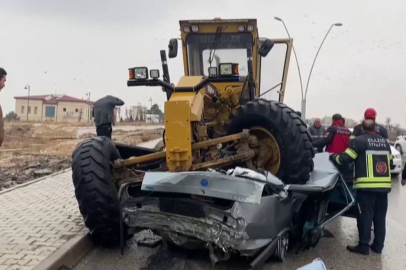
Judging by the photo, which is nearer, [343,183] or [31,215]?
[343,183]

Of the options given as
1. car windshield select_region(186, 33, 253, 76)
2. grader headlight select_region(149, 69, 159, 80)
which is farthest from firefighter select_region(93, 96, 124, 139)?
grader headlight select_region(149, 69, 159, 80)

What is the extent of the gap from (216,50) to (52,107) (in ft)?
351

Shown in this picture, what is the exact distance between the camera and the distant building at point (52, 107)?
10775cm

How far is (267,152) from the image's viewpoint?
6.24 m

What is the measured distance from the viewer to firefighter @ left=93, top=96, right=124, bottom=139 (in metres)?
7.67

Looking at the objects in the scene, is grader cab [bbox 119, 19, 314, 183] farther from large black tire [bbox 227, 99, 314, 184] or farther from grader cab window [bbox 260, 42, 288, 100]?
grader cab window [bbox 260, 42, 288, 100]

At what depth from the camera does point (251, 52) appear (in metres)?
8.20

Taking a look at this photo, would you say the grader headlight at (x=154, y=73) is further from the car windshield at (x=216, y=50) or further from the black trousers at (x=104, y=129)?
the car windshield at (x=216, y=50)

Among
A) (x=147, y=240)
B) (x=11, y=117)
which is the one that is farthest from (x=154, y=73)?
(x=11, y=117)

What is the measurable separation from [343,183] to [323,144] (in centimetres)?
364

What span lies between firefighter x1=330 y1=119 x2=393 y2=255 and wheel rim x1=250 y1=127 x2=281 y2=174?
44.0 inches

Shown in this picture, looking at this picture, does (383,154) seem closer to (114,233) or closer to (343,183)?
(343,183)

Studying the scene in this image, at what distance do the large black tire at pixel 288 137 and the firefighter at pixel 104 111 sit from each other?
8.28 feet

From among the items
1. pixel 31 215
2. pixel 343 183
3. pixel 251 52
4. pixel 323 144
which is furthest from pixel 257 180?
pixel 323 144
